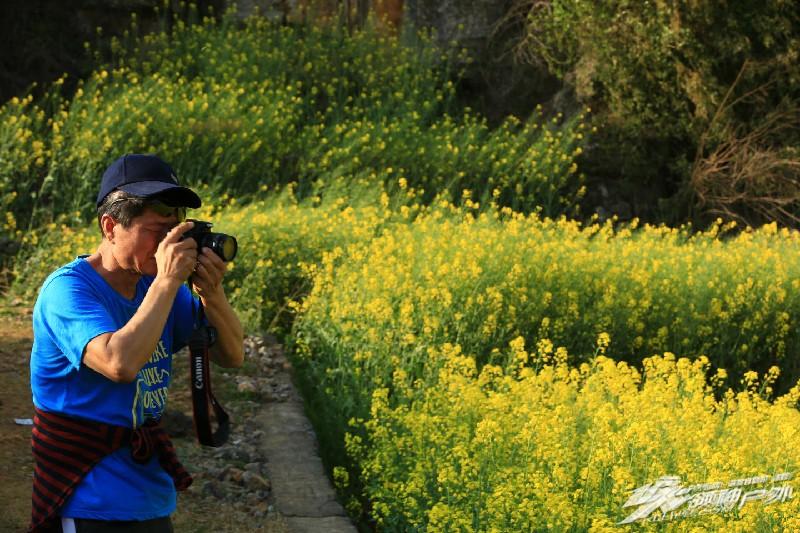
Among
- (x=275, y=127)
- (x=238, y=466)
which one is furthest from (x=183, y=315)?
(x=275, y=127)

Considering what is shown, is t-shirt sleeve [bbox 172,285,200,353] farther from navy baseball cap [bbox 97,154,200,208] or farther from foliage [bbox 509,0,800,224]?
foliage [bbox 509,0,800,224]

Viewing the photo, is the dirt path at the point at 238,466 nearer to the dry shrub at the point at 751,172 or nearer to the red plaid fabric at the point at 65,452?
the red plaid fabric at the point at 65,452

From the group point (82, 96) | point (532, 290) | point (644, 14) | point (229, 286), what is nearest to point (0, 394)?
point (229, 286)

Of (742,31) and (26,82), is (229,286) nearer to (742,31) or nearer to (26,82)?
(26,82)

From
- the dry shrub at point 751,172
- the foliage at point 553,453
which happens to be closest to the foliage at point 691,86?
the dry shrub at point 751,172

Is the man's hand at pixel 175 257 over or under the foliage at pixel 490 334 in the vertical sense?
over

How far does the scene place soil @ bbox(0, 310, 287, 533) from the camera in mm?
4148

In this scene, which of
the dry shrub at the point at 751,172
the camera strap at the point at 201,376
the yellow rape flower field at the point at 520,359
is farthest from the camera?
the dry shrub at the point at 751,172

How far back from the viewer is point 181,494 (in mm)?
4465

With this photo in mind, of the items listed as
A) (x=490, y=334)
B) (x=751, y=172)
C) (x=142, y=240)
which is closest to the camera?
(x=142, y=240)

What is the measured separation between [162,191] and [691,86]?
9688 millimetres

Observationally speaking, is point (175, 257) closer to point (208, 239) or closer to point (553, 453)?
point (208, 239)

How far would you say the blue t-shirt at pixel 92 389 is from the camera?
2.27 meters

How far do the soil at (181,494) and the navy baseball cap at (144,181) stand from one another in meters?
2.02
